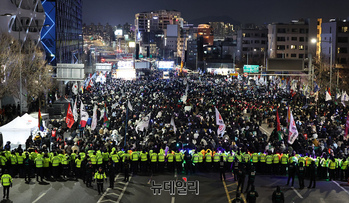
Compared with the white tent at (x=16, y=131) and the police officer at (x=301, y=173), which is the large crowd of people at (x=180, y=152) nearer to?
the police officer at (x=301, y=173)

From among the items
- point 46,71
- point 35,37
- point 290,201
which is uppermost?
point 35,37

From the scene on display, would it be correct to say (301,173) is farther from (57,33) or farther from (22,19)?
(57,33)

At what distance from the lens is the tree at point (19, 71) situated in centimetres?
3666

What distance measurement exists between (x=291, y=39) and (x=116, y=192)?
312 ft

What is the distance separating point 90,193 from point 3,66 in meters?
22.5

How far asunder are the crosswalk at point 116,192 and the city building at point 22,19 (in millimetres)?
27348

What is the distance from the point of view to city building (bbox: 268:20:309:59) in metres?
105

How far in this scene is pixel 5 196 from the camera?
16.1m

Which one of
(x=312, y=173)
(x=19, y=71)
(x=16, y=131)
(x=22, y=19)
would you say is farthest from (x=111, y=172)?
(x=22, y=19)

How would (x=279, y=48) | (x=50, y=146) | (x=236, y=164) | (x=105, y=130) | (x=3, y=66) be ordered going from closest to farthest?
(x=236, y=164) → (x=50, y=146) → (x=105, y=130) → (x=3, y=66) → (x=279, y=48)

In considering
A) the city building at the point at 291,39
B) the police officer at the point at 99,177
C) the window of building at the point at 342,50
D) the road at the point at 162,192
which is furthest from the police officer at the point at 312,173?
the city building at the point at 291,39

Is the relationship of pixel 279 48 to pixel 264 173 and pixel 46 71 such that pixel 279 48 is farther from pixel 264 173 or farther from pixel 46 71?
pixel 264 173

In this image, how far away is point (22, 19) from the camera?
55125 millimetres

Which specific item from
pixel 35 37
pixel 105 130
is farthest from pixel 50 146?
pixel 35 37
